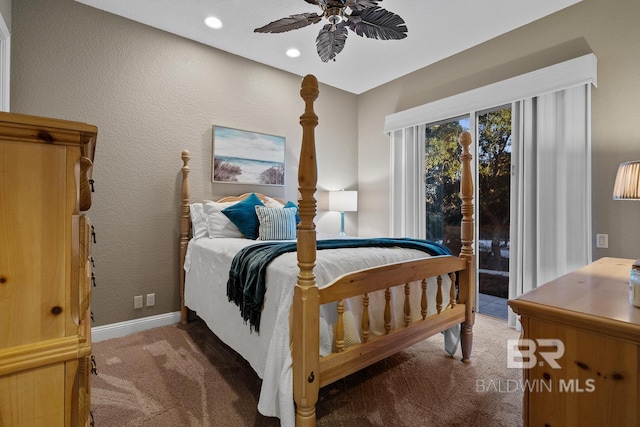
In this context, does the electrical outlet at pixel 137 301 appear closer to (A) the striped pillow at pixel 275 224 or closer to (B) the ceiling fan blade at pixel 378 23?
(A) the striped pillow at pixel 275 224

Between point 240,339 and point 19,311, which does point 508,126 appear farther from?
point 19,311

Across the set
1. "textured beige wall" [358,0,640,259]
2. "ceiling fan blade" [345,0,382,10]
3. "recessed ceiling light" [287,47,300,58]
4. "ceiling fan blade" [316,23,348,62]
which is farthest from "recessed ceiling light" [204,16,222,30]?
"textured beige wall" [358,0,640,259]

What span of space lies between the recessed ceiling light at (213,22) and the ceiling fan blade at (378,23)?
1.36m

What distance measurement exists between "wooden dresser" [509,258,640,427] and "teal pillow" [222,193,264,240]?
218 cm

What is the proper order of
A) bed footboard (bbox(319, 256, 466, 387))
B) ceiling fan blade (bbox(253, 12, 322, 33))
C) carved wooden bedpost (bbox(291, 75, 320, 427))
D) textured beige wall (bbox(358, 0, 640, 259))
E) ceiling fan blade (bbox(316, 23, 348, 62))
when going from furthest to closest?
textured beige wall (bbox(358, 0, 640, 259))
ceiling fan blade (bbox(316, 23, 348, 62))
ceiling fan blade (bbox(253, 12, 322, 33))
bed footboard (bbox(319, 256, 466, 387))
carved wooden bedpost (bbox(291, 75, 320, 427))

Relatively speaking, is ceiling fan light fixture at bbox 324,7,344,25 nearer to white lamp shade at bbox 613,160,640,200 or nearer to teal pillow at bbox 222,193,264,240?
teal pillow at bbox 222,193,264,240

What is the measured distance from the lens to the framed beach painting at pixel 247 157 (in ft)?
10.6

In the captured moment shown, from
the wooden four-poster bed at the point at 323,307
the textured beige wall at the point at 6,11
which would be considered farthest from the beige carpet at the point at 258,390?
the textured beige wall at the point at 6,11

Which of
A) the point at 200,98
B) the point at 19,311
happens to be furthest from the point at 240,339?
the point at 200,98

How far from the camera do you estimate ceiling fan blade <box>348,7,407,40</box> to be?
1.89m

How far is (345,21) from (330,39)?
16 centimetres

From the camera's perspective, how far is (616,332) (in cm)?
88

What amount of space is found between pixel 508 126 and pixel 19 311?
142 inches

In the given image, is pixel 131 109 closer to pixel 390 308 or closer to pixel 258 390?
pixel 258 390
